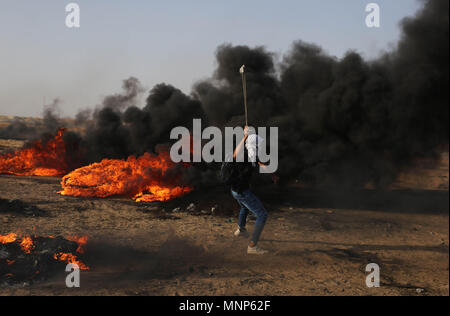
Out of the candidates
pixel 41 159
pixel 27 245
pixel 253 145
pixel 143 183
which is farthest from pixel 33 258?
pixel 41 159

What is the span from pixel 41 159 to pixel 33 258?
13722 mm

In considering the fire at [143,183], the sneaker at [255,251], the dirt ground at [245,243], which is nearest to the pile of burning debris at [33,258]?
the dirt ground at [245,243]

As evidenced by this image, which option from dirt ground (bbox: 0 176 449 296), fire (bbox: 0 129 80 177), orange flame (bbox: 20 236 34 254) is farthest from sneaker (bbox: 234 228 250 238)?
fire (bbox: 0 129 80 177)

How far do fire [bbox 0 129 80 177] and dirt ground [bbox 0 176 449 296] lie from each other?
5.01 metres

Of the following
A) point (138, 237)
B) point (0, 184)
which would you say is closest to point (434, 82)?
point (138, 237)

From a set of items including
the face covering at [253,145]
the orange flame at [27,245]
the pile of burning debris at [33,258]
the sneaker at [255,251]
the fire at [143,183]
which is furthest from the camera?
the fire at [143,183]

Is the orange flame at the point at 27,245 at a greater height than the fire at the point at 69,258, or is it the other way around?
the orange flame at the point at 27,245

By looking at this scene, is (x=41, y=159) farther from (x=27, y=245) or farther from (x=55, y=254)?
(x=55, y=254)

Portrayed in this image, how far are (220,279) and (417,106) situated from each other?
1010 centimetres

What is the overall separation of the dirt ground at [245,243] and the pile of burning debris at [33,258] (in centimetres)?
23

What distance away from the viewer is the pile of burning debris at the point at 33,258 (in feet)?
16.6

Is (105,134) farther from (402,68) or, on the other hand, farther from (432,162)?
(432,162)

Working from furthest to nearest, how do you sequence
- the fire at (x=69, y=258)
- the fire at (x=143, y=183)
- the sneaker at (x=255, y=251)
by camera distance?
1. the fire at (x=143, y=183)
2. the sneaker at (x=255, y=251)
3. the fire at (x=69, y=258)

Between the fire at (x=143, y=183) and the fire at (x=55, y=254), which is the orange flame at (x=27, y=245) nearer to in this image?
the fire at (x=55, y=254)
